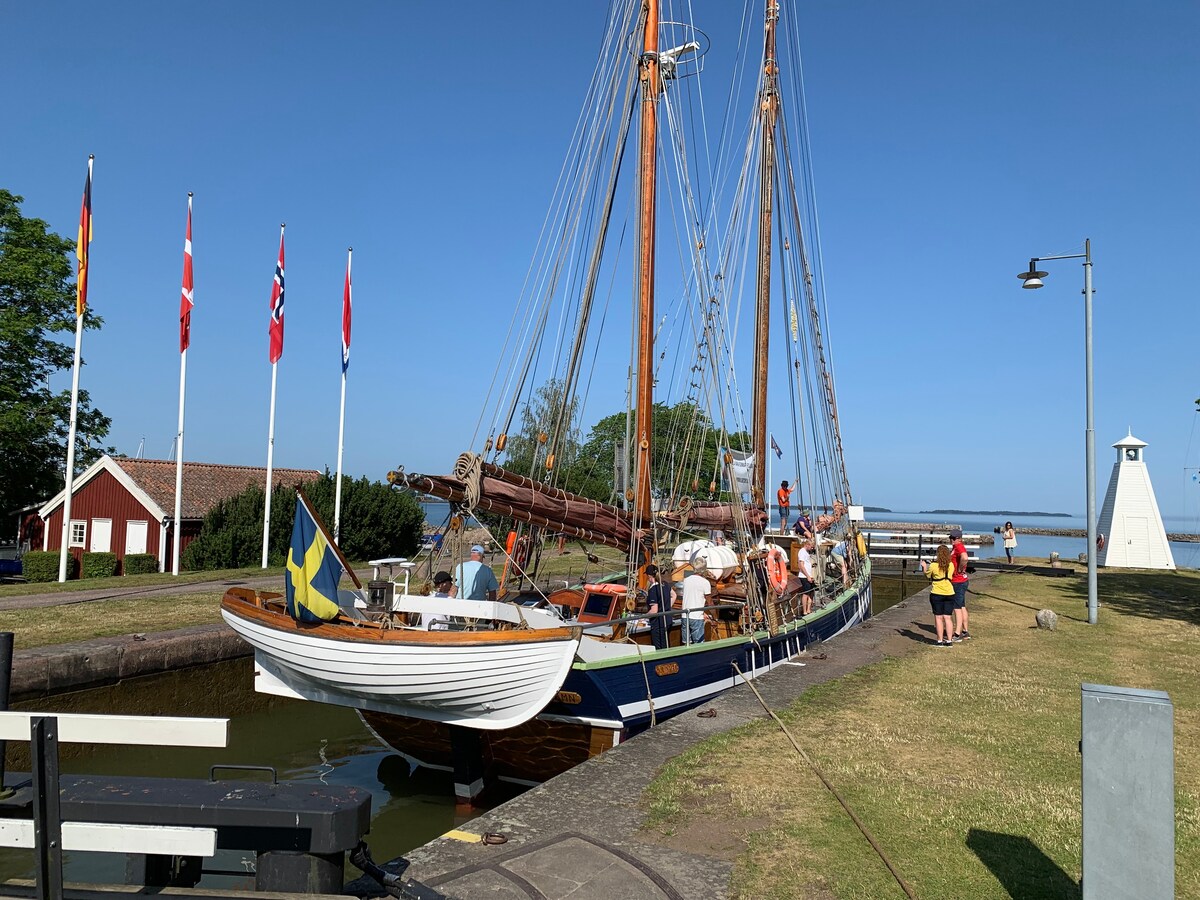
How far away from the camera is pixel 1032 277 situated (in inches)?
601

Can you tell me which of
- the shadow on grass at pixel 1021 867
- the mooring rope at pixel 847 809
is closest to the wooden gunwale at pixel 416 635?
the mooring rope at pixel 847 809

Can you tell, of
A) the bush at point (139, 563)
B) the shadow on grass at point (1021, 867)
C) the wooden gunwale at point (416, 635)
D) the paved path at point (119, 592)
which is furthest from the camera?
the bush at point (139, 563)

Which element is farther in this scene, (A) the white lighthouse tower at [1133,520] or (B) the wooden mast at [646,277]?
(A) the white lighthouse tower at [1133,520]

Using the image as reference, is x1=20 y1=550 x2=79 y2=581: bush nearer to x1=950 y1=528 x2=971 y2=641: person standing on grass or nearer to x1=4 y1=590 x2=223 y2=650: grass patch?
x1=4 y1=590 x2=223 y2=650: grass patch

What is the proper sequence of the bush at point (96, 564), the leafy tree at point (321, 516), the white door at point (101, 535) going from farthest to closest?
the white door at point (101, 535)
the bush at point (96, 564)
the leafy tree at point (321, 516)

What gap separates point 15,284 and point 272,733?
24.6 meters

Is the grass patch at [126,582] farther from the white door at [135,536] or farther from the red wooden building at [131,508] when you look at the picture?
the white door at [135,536]

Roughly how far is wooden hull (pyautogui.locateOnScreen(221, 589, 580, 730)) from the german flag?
15653 mm

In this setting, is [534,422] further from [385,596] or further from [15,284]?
[385,596]

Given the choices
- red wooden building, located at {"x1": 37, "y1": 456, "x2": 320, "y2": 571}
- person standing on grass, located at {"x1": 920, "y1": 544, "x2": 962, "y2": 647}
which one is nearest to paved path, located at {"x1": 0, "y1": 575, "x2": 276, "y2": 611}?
red wooden building, located at {"x1": 37, "y1": 456, "x2": 320, "y2": 571}

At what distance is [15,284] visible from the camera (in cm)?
2873

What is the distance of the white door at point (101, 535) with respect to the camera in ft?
93.4

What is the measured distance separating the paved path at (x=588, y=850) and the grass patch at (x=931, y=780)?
0.64 feet

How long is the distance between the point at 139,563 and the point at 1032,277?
26561 millimetres
